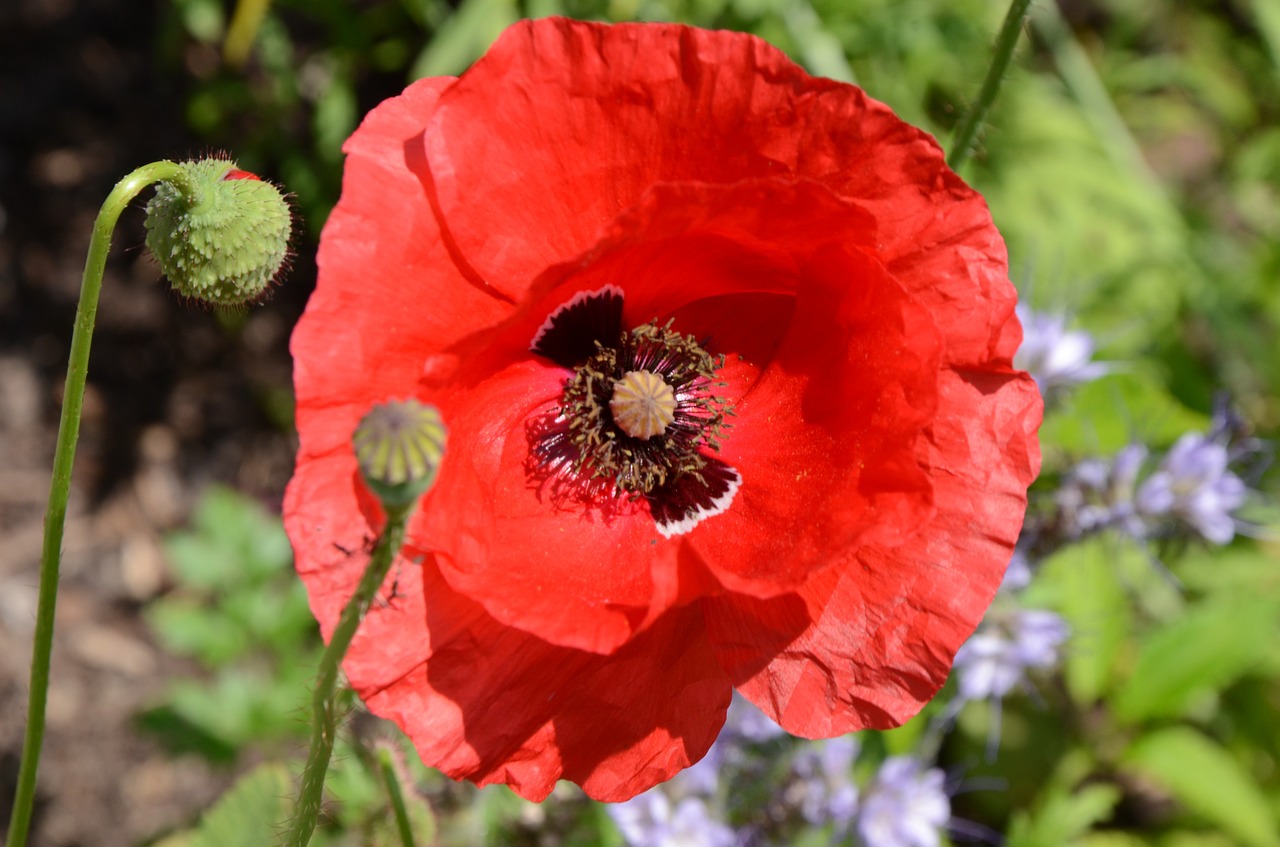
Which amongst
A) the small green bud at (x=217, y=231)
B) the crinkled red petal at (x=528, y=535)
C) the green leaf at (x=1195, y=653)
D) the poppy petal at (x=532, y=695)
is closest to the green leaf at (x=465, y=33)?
the crinkled red petal at (x=528, y=535)

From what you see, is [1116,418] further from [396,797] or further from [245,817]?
[245,817]

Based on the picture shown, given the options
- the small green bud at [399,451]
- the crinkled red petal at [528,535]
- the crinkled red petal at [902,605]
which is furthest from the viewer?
the crinkled red petal at [902,605]

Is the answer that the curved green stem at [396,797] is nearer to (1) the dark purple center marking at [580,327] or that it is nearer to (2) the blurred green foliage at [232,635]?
(1) the dark purple center marking at [580,327]

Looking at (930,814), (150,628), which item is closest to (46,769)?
(150,628)

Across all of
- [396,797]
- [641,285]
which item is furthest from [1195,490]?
[396,797]

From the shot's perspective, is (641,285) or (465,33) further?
(465,33)

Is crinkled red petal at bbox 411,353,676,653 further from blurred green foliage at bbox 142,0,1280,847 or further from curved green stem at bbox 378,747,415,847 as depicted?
blurred green foliage at bbox 142,0,1280,847
